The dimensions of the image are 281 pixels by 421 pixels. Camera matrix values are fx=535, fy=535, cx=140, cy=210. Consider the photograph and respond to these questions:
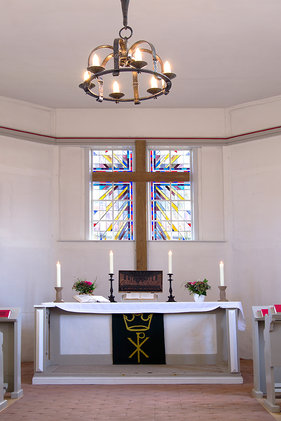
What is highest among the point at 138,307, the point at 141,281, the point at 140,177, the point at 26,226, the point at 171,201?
the point at 140,177

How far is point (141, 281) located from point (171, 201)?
2.49 metres

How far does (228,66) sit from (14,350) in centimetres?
481

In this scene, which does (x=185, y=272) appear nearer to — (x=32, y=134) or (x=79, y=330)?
(x=79, y=330)

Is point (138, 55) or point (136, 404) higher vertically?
point (138, 55)

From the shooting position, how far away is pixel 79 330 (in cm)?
706

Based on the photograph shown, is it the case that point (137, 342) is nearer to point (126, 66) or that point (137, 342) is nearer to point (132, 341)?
point (132, 341)

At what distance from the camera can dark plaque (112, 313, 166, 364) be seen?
274 inches

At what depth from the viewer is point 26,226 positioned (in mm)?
8734

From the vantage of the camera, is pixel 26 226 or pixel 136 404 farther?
pixel 26 226

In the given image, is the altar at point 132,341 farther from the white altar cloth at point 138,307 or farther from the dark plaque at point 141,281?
the dark plaque at point 141,281

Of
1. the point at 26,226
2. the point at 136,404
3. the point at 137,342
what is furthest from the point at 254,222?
the point at 136,404

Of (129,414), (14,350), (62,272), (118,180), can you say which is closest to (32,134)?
(118,180)

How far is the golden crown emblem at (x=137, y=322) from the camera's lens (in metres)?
7.00

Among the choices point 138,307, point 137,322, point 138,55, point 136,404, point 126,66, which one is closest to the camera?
point 138,55
